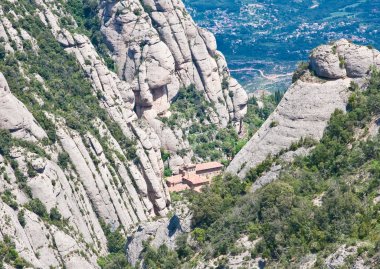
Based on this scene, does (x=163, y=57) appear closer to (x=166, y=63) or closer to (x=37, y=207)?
(x=166, y=63)

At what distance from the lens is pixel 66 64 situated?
113062 mm

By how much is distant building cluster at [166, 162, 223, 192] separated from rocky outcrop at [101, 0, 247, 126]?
9.57 metres

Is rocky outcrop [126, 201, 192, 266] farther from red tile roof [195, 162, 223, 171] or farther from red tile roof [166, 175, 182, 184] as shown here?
red tile roof [195, 162, 223, 171]

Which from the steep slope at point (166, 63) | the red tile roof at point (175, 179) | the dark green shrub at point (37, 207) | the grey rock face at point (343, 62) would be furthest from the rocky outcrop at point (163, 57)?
the grey rock face at point (343, 62)

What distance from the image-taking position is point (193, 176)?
365 feet

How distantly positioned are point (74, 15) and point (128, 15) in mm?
8011

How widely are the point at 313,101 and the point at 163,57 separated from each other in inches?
1829

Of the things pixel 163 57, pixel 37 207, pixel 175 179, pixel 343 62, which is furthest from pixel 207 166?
pixel 343 62

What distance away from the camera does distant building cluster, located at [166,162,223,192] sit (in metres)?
110

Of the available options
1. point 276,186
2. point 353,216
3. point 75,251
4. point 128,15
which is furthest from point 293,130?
point 128,15

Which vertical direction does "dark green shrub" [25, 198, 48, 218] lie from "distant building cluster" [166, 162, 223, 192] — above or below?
above

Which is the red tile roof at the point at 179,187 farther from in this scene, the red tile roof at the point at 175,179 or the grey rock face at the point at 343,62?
the grey rock face at the point at 343,62

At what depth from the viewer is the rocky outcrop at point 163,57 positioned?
119625mm

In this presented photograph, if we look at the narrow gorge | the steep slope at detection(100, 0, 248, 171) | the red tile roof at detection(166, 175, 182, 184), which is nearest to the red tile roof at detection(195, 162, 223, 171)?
the red tile roof at detection(166, 175, 182, 184)
